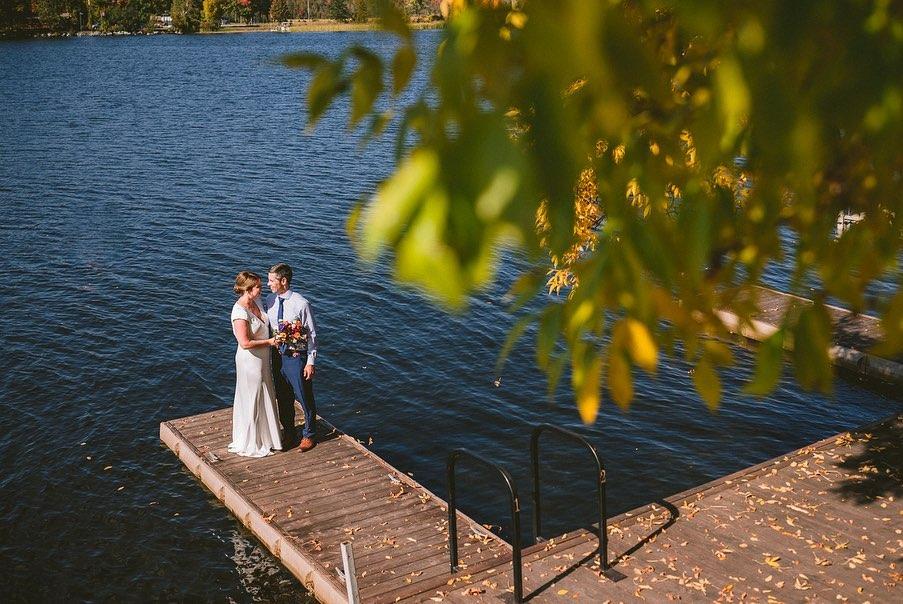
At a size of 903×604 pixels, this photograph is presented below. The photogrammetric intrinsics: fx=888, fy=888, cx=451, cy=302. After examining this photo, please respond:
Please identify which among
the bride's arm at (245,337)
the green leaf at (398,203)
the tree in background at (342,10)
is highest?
the tree in background at (342,10)

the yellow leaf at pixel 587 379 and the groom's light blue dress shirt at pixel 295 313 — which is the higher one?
the yellow leaf at pixel 587 379

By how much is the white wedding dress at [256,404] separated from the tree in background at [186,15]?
159 meters

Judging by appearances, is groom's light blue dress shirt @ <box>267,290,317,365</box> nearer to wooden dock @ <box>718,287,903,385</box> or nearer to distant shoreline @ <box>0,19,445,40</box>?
wooden dock @ <box>718,287,903,385</box>

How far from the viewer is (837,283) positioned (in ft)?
7.98

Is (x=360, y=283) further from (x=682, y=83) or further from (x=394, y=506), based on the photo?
(x=682, y=83)

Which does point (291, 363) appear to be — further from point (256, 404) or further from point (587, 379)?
point (587, 379)

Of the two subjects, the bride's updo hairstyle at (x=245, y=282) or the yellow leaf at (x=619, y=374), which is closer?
the yellow leaf at (x=619, y=374)

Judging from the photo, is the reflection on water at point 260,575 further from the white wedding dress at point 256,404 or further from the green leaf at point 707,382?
the green leaf at point 707,382

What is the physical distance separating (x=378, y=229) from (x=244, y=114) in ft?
180

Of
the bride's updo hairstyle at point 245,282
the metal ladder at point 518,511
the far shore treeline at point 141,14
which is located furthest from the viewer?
the far shore treeline at point 141,14

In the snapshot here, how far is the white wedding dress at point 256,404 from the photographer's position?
37.5ft

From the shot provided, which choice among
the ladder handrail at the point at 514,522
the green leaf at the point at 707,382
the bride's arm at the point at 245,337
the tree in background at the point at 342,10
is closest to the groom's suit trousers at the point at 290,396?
the bride's arm at the point at 245,337

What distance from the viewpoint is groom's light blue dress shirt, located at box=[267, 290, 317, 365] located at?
11.1 m

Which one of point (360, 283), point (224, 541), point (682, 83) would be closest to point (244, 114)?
point (360, 283)
